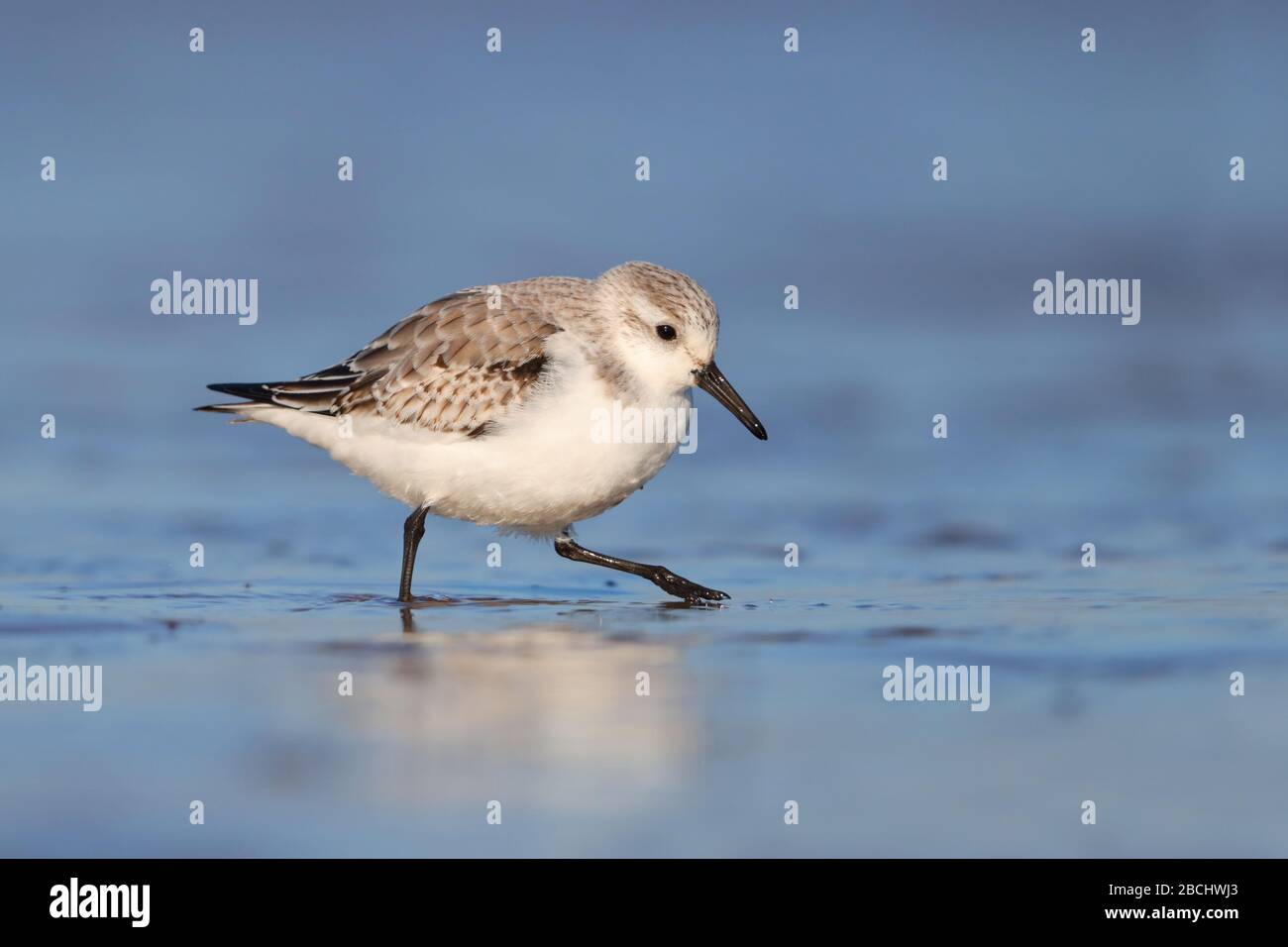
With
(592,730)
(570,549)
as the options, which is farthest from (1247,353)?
(592,730)

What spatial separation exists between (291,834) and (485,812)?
534 millimetres

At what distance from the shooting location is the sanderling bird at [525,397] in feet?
24.9

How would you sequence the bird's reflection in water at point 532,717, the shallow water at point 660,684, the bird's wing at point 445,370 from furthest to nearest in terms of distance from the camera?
the bird's wing at point 445,370 → the bird's reflection in water at point 532,717 → the shallow water at point 660,684

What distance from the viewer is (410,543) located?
800 cm

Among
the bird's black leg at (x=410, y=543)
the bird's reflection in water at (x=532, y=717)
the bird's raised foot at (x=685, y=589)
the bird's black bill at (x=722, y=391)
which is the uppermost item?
the bird's black bill at (x=722, y=391)

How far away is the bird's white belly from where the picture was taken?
7527mm

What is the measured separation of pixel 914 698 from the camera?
5977 millimetres

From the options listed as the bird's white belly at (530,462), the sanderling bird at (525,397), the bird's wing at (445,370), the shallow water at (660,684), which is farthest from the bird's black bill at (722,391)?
the shallow water at (660,684)

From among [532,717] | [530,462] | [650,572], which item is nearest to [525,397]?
[530,462]

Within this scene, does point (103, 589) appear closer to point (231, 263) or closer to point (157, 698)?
point (157, 698)

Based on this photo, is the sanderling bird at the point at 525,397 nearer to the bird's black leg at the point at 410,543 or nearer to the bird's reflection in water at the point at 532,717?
the bird's black leg at the point at 410,543

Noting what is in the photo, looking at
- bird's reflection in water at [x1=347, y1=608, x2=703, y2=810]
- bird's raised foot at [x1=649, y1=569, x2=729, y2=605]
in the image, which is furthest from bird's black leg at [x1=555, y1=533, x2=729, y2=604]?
bird's reflection in water at [x1=347, y1=608, x2=703, y2=810]

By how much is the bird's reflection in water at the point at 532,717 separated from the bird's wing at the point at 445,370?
126cm

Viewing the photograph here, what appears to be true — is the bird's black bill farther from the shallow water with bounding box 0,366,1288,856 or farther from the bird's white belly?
the shallow water with bounding box 0,366,1288,856
